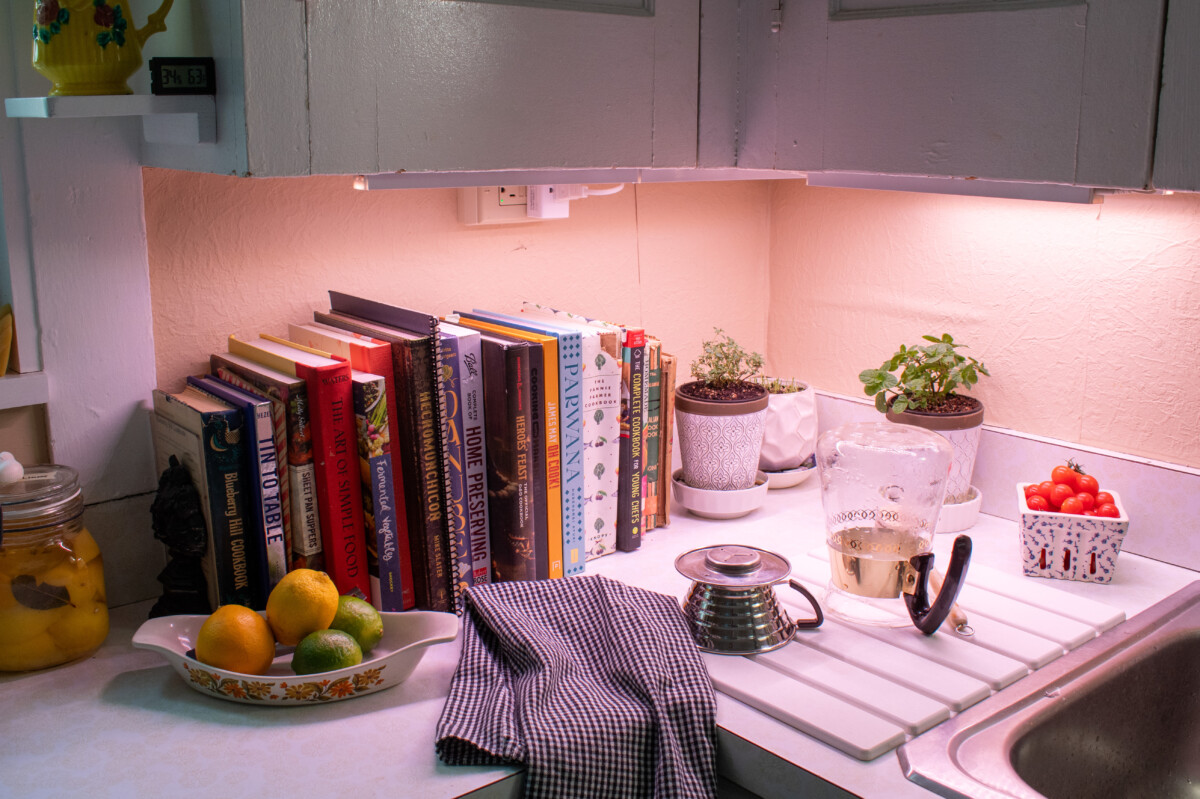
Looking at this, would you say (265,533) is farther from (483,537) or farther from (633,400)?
(633,400)

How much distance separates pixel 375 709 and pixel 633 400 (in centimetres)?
56

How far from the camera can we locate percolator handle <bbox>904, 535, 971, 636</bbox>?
115cm

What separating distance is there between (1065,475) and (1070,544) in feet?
0.32

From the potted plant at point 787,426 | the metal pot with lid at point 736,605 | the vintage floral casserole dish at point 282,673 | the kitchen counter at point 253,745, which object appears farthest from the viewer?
the potted plant at point 787,426

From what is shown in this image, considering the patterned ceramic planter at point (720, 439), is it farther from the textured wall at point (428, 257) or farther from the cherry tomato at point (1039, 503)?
the cherry tomato at point (1039, 503)

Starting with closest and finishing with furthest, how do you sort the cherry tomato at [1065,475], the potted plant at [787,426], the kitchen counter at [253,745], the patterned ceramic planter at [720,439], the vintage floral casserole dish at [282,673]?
1. the kitchen counter at [253,745]
2. the vintage floral casserole dish at [282,673]
3. the cherry tomato at [1065,475]
4. the patterned ceramic planter at [720,439]
5. the potted plant at [787,426]

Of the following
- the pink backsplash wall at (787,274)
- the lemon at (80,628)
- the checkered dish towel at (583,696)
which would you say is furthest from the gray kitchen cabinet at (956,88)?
the lemon at (80,628)

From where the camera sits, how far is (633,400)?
1453 millimetres

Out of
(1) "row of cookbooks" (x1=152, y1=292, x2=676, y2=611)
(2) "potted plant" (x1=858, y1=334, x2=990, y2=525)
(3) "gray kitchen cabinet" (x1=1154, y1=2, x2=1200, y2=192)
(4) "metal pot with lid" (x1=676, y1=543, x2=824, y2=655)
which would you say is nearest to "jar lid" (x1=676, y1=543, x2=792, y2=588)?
(4) "metal pot with lid" (x1=676, y1=543, x2=824, y2=655)

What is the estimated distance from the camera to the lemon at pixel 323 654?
108 cm

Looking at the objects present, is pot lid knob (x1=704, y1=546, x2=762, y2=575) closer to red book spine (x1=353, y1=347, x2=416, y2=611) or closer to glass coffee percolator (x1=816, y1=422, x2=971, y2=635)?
glass coffee percolator (x1=816, y1=422, x2=971, y2=635)

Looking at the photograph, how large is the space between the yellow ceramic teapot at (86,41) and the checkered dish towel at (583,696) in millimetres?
654

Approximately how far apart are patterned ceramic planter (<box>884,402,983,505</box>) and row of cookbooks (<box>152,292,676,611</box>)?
16.6 inches

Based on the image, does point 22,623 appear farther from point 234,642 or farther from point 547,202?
point 547,202
